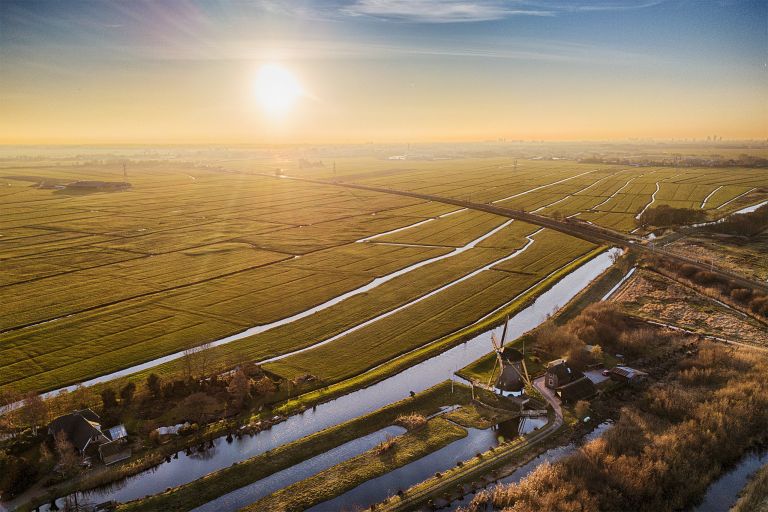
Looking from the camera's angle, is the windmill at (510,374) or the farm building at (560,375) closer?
the windmill at (510,374)

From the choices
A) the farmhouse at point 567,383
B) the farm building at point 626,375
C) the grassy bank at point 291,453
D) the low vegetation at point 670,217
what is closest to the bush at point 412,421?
the grassy bank at point 291,453

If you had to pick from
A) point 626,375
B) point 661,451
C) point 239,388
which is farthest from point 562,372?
point 239,388

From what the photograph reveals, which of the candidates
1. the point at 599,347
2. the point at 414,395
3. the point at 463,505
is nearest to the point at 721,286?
the point at 599,347

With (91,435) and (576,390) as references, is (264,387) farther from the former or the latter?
(576,390)

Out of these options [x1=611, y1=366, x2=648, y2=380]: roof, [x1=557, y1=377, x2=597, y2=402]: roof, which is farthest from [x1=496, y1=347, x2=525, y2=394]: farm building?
[x1=611, y1=366, x2=648, y2=380]: roof

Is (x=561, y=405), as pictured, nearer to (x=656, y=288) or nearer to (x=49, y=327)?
(x=656, y=288)

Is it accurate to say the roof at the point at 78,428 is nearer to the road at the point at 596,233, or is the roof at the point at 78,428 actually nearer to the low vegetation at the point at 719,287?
the low vegetation at the point at 719,287
